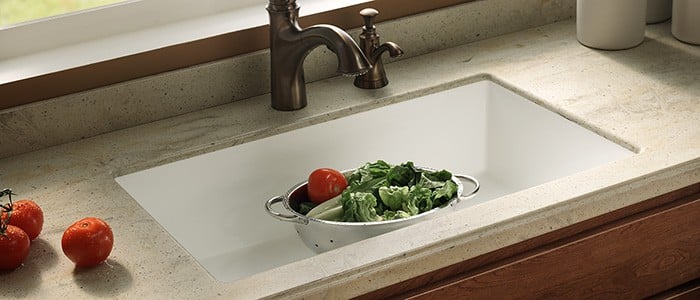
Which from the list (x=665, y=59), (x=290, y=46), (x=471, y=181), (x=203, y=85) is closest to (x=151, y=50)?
(x=203, y=85)

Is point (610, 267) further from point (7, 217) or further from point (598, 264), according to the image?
point (7, 217)

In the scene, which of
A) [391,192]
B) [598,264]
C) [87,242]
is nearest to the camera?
[87,242]

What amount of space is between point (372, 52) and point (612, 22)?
1.60ft

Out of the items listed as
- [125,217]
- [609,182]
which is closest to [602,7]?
[609,182]

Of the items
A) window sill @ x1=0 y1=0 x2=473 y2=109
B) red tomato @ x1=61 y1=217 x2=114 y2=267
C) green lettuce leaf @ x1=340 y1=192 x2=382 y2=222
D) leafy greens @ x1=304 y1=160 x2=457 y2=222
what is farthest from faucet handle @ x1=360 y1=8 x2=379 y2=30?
red tomato @ x1=61 y1=217 x2=114 y2=267

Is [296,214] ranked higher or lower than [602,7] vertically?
lower

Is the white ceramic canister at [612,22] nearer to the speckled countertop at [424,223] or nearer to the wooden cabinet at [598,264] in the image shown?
the speckled countertop at [424,223]

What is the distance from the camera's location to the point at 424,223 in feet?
5.17

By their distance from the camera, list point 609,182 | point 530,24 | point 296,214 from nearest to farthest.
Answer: point 609,182 < point 296,214 < point 530,24

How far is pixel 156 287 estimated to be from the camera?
1.47m

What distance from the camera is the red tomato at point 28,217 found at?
61.1 inches

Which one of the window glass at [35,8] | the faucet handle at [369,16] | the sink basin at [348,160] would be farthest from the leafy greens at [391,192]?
the window glass at [35,8]

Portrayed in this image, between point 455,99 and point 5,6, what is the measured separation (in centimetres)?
85

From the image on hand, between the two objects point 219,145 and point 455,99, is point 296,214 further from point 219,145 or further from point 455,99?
point 455,99
